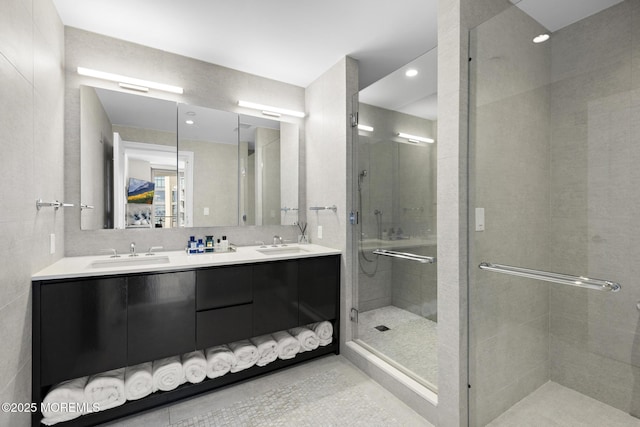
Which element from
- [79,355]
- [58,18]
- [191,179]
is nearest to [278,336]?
[79,355]

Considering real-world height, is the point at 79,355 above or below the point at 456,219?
below

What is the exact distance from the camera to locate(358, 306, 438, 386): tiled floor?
177 centimetres

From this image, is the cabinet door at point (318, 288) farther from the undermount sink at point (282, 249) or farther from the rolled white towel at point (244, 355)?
the rolled white towel at point (244, 355)

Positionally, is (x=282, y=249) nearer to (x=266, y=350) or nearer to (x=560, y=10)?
(x=266, y=350)

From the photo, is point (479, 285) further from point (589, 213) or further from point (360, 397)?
Result: point (360, 397)

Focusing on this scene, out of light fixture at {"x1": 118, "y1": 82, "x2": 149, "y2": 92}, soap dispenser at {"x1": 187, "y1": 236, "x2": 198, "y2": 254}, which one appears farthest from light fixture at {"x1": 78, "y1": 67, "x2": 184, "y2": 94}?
soap dispenser at {"x1": 187, "y1": 236, "x2": 198, "y2": 254}

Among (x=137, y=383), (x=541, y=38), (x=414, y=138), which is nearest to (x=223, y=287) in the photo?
(x=137, y=383)

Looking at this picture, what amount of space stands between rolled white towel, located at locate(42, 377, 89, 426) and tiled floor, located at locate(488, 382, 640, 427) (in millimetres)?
2198

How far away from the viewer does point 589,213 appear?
3.90 feet

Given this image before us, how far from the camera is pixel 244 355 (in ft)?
6.70

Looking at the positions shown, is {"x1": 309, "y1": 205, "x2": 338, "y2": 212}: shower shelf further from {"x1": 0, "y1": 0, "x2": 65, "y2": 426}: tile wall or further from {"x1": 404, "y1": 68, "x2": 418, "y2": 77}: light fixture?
{"x1": 0, "y1": 0, "x2": 65, "y2": 426}: tile wall

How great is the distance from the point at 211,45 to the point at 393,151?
164cm

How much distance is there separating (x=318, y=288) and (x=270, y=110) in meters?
1.75

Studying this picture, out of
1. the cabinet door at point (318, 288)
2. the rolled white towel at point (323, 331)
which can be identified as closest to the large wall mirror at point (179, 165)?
the cabinet door at point (318, 288)
